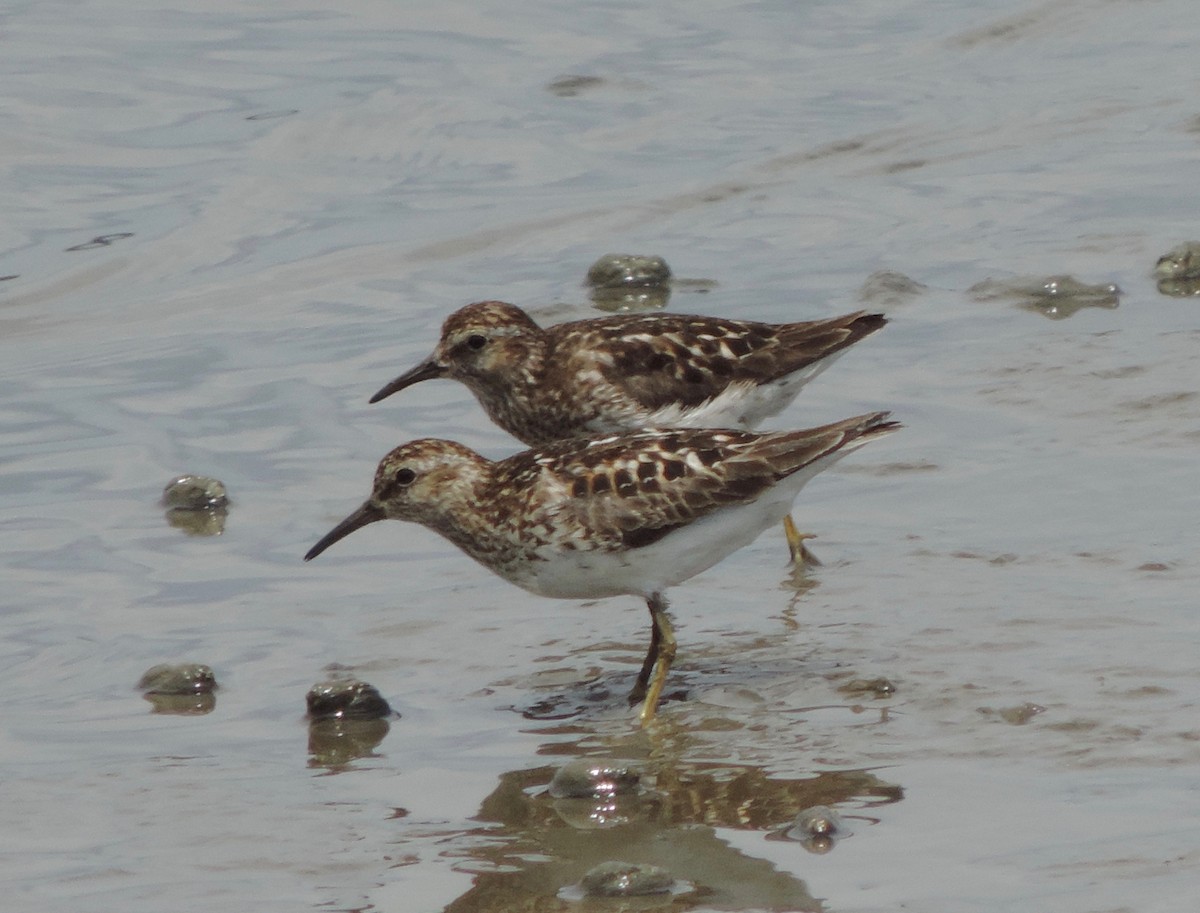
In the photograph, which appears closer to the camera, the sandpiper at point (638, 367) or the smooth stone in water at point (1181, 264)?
the sandpiper at point (638, 367)

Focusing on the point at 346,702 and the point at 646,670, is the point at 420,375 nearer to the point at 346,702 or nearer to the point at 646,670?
the point at 646,670

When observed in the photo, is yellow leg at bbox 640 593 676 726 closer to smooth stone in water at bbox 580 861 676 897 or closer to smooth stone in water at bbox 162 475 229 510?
smooth stone in water at bbox 580 861 676 897

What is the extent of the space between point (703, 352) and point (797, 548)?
1164mm

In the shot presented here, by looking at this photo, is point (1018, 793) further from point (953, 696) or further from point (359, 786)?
point (359, 786)

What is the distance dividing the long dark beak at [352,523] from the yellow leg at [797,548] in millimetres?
A: 1997

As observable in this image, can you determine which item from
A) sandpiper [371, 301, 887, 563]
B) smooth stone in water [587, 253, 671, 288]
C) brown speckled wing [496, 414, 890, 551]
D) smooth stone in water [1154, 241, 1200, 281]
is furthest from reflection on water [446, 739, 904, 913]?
smooth stone in water [587, 253, 671, 288]

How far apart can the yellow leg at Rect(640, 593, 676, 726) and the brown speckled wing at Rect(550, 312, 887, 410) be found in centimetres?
185

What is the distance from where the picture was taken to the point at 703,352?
34.3 feet

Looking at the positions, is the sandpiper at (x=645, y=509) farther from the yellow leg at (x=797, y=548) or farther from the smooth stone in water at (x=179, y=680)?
the smooth stone in water at (x=179, y=680)

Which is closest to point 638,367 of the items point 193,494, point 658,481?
point 658,481

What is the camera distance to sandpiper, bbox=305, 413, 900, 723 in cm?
861

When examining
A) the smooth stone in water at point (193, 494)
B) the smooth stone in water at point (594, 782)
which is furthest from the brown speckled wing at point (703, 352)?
the smooth stone in water at point (594, 782)

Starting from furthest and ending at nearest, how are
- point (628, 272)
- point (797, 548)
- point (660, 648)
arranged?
point (628, 272) → point (797, 548) → point (660, 648)

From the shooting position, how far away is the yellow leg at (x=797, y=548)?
9930 millimetres
